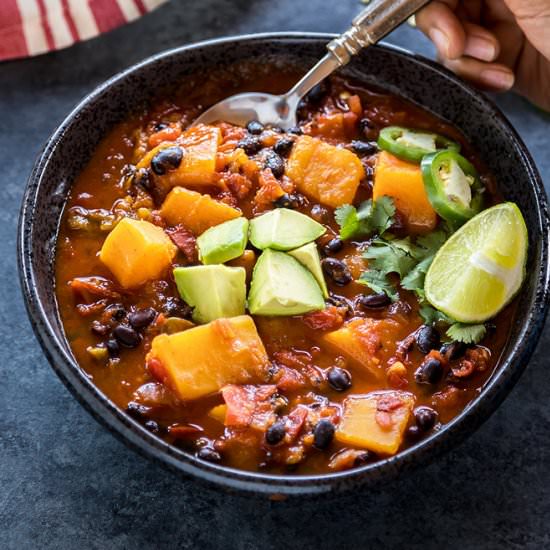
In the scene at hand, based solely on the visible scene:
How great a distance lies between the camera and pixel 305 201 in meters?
4.16

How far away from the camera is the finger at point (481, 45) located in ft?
15.1

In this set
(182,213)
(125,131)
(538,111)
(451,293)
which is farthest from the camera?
(538,111)

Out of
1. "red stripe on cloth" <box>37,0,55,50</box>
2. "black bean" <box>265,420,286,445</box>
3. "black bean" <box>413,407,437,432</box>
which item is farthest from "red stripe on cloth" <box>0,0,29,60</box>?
"black bean" <box>413,407,437,432</box>

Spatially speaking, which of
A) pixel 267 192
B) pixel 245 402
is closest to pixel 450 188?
pixel 267 192

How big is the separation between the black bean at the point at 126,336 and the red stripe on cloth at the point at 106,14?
7.55 feet

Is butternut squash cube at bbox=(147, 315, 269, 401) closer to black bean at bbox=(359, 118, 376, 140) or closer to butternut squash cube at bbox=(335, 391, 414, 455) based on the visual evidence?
butternut squash cube at bbox=(335, 391, 414, 455)

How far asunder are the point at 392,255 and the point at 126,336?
3.89 ft

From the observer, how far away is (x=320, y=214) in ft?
13.5

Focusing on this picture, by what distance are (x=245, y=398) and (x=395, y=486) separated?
2.75 ft

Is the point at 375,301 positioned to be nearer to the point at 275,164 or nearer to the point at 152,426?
the point at 275,164

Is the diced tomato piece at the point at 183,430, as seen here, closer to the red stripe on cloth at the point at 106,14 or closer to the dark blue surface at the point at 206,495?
the dark blue surface at the point at 206,495

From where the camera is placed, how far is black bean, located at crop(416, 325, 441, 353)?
369 centimetres

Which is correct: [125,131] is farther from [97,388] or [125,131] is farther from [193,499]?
[193,499]

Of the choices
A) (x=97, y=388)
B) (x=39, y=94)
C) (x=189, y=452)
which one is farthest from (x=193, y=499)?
(x=39, y=94)
